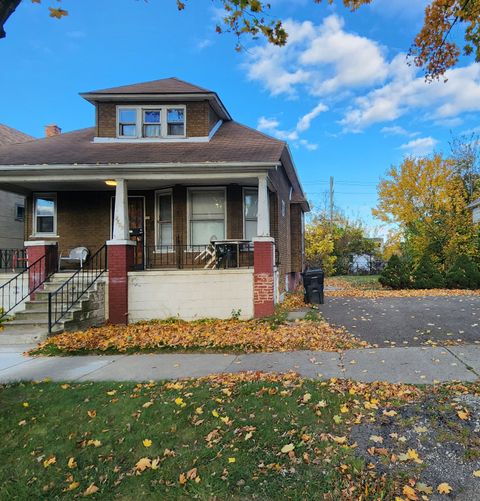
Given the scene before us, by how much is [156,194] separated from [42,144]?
157 inches

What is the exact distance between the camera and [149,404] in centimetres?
445

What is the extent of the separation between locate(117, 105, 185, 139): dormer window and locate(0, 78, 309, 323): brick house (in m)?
0.03

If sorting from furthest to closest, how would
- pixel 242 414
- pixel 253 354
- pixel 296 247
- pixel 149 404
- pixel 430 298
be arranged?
pixel 296 247 → pixel 430 298 → pixel 253 354 → pixel 149 404 → pixel 242 414

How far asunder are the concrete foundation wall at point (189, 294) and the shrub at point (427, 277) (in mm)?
9586

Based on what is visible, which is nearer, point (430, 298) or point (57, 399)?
point (57, 399)

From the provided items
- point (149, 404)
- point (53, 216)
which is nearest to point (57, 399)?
point (149, 404)

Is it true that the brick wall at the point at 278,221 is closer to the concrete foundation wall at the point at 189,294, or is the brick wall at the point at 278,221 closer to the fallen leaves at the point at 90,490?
the concrete foundation wall at the point at 189,294

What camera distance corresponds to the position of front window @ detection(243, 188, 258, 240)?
12.4 m

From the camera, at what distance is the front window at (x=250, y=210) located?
12.4m

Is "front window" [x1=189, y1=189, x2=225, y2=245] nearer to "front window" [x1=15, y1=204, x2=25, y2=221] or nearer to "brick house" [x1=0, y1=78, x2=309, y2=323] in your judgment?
"brick house" [x1=0, y1=78, x2=309, y2=323]

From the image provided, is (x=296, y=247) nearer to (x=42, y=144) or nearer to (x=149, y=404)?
(x=42, y=144)

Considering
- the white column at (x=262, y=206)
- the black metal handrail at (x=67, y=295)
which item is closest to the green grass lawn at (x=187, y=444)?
the black metal handrail at (x=67, y=295)

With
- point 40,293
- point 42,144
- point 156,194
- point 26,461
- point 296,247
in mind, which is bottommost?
point 26,461

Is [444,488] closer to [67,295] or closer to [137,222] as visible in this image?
[67,295]
